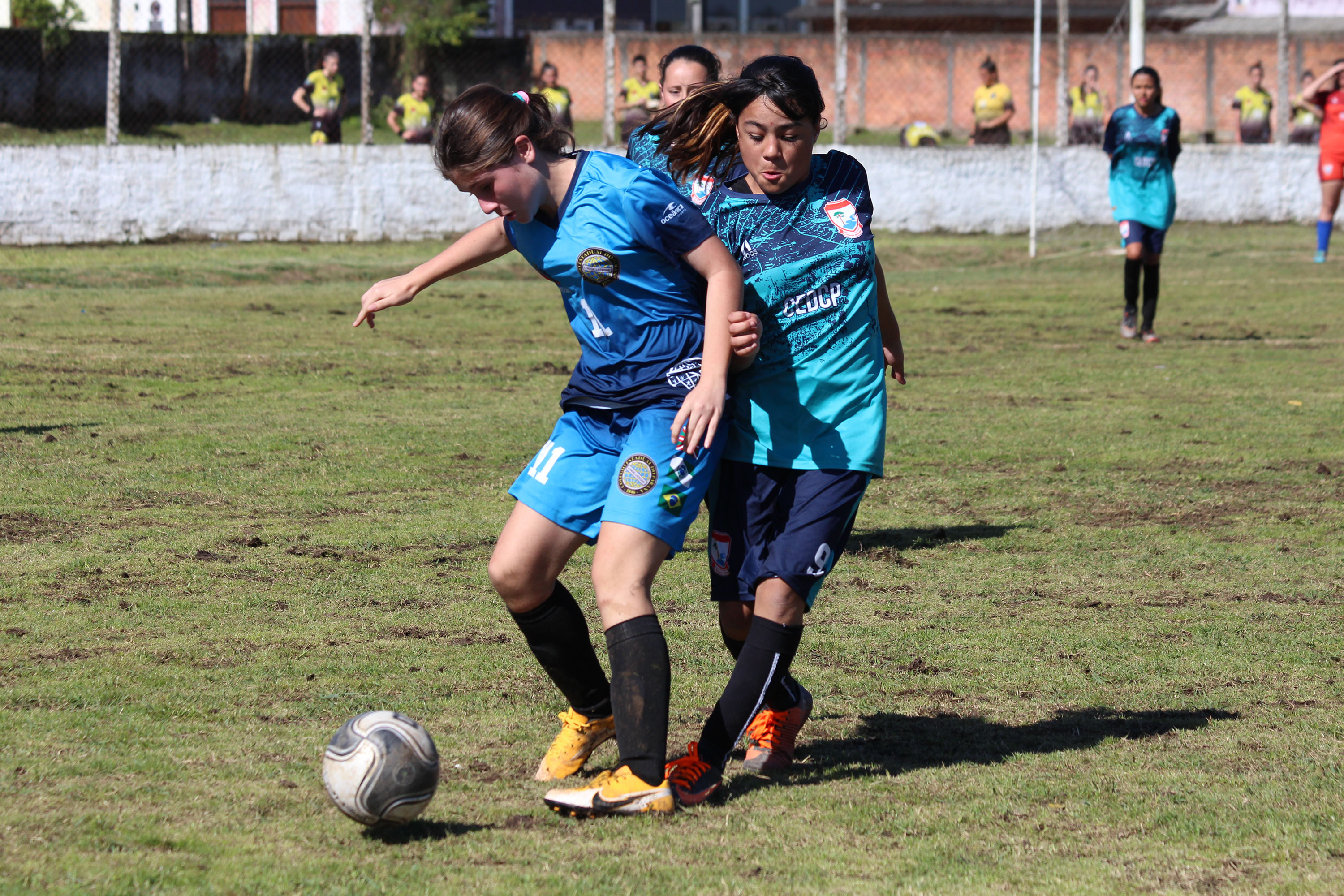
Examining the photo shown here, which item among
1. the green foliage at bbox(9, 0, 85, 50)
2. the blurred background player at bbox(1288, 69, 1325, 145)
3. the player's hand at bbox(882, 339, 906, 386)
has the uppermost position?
the green foliage at bbox(9, 0, 85, 50)

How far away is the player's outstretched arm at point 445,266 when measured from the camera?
4262mm

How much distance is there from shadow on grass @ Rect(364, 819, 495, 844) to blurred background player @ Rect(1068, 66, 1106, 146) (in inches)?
844

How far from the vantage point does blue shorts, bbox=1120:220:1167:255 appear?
13.3 metres

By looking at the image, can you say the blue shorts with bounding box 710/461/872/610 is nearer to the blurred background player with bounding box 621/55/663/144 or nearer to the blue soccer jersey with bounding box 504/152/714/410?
the blue soccer jersey with bounding box 504/152/714/410

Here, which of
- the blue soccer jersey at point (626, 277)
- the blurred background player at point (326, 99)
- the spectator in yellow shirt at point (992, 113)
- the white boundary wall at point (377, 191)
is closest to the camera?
the blue soccer jersey at point (626, 277)

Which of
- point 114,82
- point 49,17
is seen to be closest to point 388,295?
point 114,82

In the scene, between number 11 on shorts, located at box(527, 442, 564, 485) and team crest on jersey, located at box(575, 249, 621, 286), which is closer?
team crest on jersey, located at box(575, 249, 621, 286)

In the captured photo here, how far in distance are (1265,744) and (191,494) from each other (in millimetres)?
5225

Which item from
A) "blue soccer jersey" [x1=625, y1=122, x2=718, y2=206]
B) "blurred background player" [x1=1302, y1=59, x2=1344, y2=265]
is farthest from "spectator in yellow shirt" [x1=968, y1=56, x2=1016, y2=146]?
"blue soccer jersey" [x1=625, y1=122, x2=718, y2=206]

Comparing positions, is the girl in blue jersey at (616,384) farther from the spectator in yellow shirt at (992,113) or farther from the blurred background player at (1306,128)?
the blurred background player at (1306,128)

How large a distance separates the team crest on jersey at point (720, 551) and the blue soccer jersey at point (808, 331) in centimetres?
22

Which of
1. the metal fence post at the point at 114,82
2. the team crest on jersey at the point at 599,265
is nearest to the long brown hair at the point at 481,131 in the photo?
the team crest on jersey at the point at 599,265

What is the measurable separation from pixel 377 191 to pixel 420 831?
16.6m

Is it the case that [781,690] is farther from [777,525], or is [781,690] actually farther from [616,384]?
[616,384]
